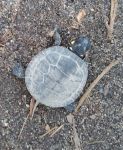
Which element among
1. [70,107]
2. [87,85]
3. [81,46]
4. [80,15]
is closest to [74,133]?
[70,107]

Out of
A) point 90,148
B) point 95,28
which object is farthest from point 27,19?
point 90,148

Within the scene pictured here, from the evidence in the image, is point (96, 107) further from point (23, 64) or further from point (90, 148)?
point (23, 64)

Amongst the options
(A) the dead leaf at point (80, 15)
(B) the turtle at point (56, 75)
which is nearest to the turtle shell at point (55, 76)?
(B) the turtle at point (56, 75)

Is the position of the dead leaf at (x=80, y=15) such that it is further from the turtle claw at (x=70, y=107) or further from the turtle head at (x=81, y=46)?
the turtle claw at (x=70, y=107)

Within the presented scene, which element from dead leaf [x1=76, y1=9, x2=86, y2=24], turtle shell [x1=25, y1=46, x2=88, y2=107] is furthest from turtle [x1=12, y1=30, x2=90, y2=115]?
dead leaf [x1=76, y1=9, x2=86, y2=24]

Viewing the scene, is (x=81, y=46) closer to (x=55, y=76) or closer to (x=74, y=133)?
(x=55, y=76)

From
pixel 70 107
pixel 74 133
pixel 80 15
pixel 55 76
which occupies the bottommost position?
pixel 74 133
